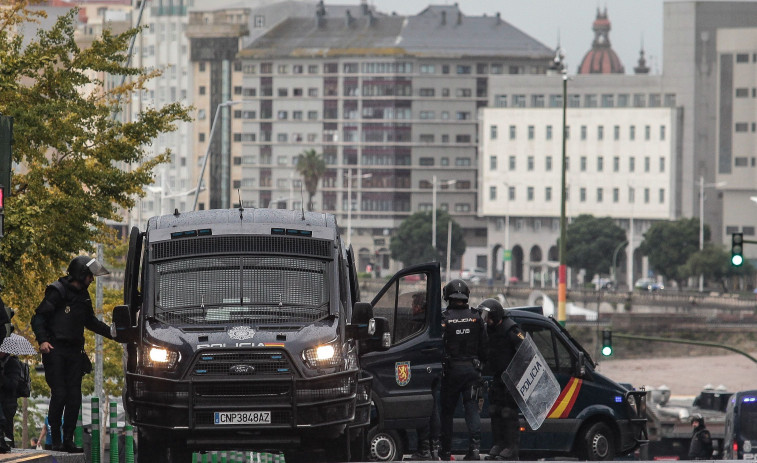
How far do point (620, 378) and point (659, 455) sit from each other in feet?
265

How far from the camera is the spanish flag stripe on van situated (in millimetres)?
20938

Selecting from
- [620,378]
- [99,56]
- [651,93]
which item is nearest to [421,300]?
[99,56]

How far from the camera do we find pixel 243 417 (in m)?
15.2

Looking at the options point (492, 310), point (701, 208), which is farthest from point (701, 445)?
point (701, 208)

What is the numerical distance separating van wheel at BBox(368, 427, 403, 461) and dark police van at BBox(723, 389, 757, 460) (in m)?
12.2

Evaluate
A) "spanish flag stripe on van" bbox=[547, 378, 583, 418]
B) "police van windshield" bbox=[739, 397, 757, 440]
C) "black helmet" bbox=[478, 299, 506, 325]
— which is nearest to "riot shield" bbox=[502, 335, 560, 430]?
"black helmet" bbox=[478, 299, 506, 325]

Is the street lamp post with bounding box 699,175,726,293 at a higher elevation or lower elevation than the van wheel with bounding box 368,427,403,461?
higher

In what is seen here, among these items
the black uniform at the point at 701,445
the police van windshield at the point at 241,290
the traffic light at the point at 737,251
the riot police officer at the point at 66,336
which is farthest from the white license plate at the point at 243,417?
the traffic light at the point at 737,251

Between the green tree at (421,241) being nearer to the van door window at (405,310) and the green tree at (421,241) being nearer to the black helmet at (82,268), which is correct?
the van door window at (405,310)

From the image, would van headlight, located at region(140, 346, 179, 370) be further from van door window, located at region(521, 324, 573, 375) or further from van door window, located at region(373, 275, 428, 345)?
van door window, located at region(521, 324, 573, 375)

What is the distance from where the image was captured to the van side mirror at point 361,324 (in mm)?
15680

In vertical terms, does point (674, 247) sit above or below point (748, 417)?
above

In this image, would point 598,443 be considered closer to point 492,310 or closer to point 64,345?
point 492,310

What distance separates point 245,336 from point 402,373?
12.1 ft
